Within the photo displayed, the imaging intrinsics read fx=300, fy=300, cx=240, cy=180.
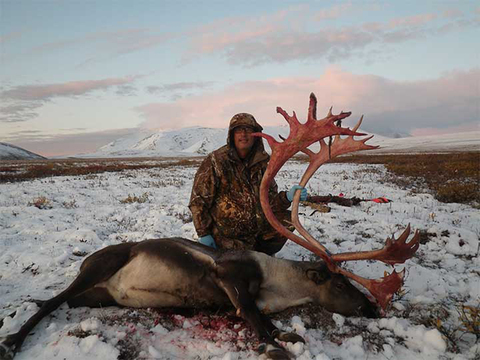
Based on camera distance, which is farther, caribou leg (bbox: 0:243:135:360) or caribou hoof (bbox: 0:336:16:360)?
caribou leg (bbox: 0:243:135:360)

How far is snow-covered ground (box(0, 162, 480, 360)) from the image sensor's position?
266cm

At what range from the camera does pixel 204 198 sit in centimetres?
436

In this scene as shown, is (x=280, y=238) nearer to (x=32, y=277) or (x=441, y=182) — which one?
(x=32, y=277)

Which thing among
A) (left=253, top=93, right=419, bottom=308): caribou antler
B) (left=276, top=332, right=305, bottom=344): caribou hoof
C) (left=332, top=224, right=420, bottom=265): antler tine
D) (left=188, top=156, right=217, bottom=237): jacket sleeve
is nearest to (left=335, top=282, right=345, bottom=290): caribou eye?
(left=253, top=93, right=419, bottom=308): caribou antler

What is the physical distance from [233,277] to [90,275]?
155 centimetres

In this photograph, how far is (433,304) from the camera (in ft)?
11.0

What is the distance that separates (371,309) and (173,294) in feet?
7.02

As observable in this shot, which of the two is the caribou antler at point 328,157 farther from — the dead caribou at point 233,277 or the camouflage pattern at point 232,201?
the camouflage pattern at point 232,201

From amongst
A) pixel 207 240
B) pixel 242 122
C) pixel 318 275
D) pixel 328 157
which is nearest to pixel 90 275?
pixel 207 240

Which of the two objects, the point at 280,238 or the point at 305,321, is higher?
the point at 280,238

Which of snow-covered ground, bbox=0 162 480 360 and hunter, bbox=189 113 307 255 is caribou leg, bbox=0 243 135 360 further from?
hunter, bbox=189 113 307 255

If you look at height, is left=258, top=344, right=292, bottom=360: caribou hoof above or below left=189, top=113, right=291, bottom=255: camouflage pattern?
below

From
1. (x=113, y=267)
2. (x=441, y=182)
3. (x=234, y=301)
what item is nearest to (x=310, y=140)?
(x=234, y=301)

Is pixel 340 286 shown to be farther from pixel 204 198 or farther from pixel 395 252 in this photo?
pixel 204 198
